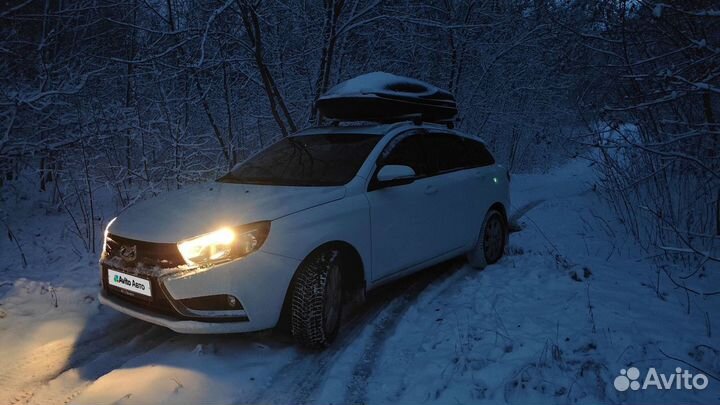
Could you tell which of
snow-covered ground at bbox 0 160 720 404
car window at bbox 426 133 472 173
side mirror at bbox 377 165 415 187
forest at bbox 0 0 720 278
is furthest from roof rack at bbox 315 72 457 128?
snow-covered ground at bbox 0 160 720 404

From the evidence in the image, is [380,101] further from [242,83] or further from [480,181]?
[242,83]

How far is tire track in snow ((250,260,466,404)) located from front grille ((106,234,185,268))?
3.36ft

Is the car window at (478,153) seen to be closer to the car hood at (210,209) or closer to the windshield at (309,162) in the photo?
the windshield at (309,162)

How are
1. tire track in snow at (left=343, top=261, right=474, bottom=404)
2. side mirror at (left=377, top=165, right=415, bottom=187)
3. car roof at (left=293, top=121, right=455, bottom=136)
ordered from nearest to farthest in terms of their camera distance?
1. tire track in snow at (left=343, top=261, right=474, bottom=404)
2. side mirror at (left=377, top=165, right=415, bottom=187)
3. car roof at (left=293, top=121, right=455, bottom=136)

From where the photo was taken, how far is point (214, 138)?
892 cm

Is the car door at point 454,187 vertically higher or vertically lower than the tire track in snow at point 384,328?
higher

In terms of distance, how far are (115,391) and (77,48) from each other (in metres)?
7.37

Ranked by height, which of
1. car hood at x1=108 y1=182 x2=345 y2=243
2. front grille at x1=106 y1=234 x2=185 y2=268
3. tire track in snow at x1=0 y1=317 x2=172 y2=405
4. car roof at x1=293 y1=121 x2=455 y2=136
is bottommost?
tire track in snow at x1=0 y1=317 x2=172 y2=405

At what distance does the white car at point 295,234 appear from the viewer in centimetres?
323

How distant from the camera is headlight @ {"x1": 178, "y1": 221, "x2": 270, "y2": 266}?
10.6 feet

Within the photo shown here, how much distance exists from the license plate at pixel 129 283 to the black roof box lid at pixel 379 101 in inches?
106

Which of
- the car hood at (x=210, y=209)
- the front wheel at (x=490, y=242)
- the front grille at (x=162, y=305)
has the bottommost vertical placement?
the front wheel at (x=490, y=242)

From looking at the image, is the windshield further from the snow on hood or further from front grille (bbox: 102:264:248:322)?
front grille (bbox: 102:264:248:322)

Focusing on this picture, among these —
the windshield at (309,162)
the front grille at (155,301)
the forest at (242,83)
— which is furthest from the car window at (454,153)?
the front grille at (155,301)
